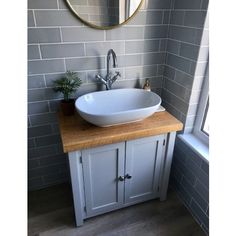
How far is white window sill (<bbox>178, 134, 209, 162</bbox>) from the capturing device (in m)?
1.37

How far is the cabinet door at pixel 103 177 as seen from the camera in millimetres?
1248

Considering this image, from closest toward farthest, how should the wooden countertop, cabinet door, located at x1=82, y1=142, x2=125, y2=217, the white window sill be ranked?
1. the wooden countertop
2. cabinet door, located at x1=82, y1=142, x2=125, y2=217
3. the white window sill

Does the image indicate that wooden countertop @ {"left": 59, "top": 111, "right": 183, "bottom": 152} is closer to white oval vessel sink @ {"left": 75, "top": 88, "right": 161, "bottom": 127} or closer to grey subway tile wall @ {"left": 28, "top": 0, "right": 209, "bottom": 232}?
white oval vessel sink @ {"left": 75, "top": 88, "right": 161, "bottom": 127}

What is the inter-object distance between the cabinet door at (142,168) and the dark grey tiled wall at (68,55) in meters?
0.54

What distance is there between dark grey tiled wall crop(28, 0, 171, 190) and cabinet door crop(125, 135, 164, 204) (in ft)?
1.78

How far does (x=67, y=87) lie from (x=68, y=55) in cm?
22

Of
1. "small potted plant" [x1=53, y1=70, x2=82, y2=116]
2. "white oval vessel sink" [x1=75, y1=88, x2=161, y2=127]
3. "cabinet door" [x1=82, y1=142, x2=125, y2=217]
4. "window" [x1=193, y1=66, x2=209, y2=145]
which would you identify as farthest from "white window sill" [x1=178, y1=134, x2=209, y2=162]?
"small potted plant" [x1=53, y1=70, x2=82, y2=116]

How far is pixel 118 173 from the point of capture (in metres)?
1.37

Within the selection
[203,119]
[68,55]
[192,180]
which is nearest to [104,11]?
[68,55]

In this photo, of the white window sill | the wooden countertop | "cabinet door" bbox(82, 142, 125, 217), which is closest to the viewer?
the wooden countertop

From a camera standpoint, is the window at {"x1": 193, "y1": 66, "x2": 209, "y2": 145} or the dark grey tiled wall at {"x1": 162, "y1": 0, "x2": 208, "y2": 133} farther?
the window at {"x1": 193, "y1": 66, "x2": 209, "y2": 145}

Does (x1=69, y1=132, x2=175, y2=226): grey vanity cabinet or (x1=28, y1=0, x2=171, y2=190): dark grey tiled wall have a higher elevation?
(x1=28, y1=0, x2=171, y2=190): dark grey tiled wall
